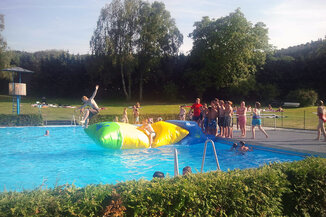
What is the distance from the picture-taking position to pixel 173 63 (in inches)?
1752

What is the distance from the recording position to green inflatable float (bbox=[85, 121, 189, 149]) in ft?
38.8

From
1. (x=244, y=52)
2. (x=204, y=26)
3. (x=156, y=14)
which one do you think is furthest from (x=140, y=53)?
(x=244, y=52)

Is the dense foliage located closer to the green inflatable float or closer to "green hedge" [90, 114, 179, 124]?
"green hedge" [90, 114, 179, 124]

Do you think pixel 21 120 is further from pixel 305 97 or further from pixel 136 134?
pixel 305 97

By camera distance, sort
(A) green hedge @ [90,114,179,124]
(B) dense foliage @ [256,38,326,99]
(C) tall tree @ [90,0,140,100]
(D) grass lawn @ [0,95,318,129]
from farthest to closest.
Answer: (C) tall tree @ [90,0,140,100] → (B) dense foliage @ [256,38,326,99] → (A) green hedge @ [90,114,179,124] → (D) grass lawn @ [0,95,318,129]

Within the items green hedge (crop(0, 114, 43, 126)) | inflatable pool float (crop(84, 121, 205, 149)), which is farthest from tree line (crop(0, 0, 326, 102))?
inflatable pool float (crop(84, 121, 205, 149))

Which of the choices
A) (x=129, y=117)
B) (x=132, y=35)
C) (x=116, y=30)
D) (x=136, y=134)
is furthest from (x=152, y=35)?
(x=136, y=134)

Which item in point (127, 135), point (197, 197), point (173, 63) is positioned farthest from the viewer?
point (173, 63)

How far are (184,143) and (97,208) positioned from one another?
10661mm

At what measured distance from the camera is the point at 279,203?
4012mm

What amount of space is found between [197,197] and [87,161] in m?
8.05

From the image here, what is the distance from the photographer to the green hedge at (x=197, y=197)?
3215 millimetres

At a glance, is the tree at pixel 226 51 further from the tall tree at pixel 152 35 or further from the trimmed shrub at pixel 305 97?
the trimmed shrub at pixel 305 97

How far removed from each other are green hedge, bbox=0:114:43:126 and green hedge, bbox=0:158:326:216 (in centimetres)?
1692
